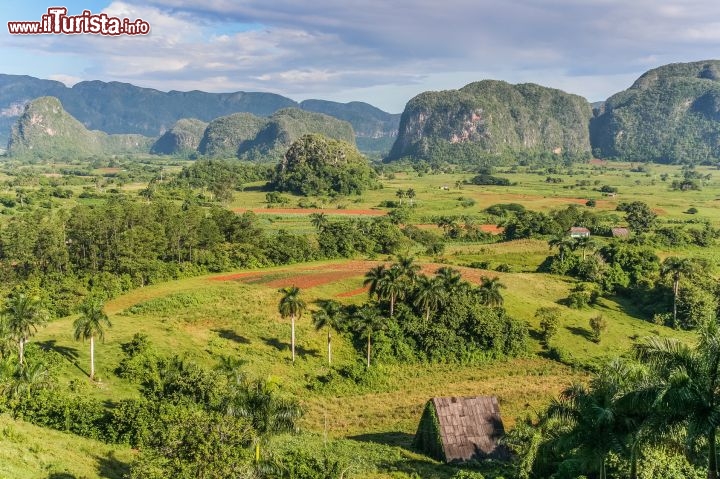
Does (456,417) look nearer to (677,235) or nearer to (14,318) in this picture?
(14,318)

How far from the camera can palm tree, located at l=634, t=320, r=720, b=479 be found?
→ 17.4m

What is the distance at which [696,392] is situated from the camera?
57.4ft

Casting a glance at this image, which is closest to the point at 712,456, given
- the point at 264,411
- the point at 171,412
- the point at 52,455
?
the point at 264,411

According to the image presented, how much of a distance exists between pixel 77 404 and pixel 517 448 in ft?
96.4

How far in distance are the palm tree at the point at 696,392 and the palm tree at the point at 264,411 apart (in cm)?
1798

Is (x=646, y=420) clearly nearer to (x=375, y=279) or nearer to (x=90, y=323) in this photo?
(x=90, y=323)

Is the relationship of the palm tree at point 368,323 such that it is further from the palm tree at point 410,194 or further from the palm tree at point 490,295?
the palm tree at point 410,194

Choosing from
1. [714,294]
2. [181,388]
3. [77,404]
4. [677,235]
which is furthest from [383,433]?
[677,235]

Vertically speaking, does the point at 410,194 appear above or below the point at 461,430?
above

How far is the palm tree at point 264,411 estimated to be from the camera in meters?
29.9

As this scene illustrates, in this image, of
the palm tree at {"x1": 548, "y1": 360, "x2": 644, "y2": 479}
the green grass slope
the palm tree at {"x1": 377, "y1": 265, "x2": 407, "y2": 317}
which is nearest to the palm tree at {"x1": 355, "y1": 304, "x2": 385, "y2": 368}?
the palm tree at {"x1": 377, "y1": 265, "x2": 407, "y2": 317}

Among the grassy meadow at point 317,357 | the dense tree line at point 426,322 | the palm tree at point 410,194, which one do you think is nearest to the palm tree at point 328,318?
the dense tree line at point 426,322

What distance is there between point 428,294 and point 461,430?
23226 mm

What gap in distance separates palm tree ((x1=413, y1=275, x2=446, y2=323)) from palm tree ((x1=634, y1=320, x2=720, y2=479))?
150 feet
